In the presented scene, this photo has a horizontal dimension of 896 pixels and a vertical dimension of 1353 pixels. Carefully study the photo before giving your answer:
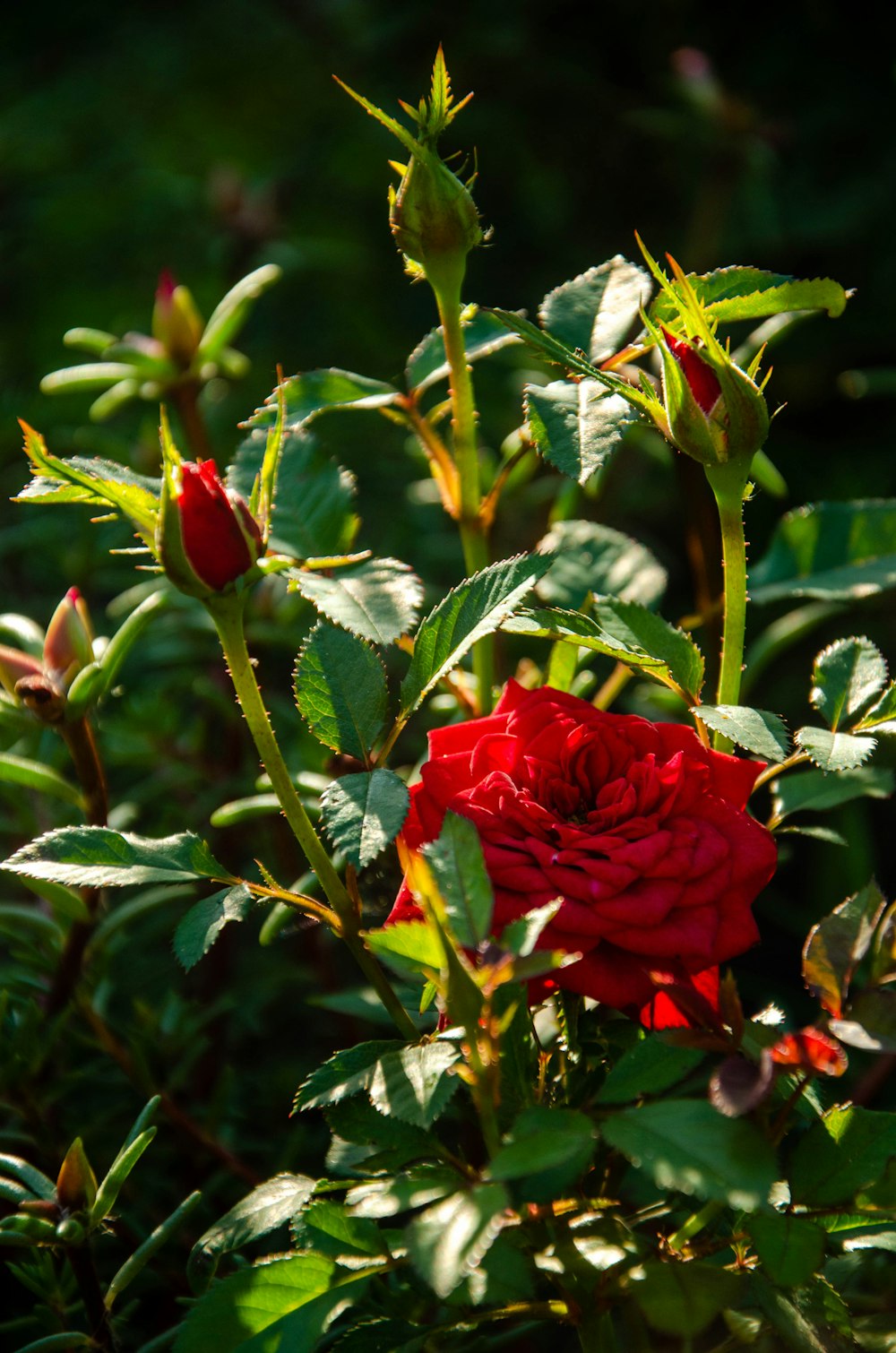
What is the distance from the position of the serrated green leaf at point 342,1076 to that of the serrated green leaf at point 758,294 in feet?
0.96

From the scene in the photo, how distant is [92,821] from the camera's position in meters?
0.58

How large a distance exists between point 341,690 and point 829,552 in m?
0.30

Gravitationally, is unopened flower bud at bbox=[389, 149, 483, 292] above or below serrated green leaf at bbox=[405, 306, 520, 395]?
above

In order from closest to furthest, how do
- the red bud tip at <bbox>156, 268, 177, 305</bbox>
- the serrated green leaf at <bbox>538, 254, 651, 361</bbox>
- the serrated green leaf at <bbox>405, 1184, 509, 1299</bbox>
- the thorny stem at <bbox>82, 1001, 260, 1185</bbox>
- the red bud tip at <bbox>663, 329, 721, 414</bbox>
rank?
the serrated green leaf at <bbox>405, 1184, 509, 1299</bbox> → the red bud tip at <bbox>663, 329, 721, 414</bbox> → the serrated green leaf at <bbox>538, 254, 651, 361</bbox> → the thorny stem at <bbox>82, 1001, 260, 1185</bbox> → the red bud tip at <bbox>156, 268, 177, 305</bbox>

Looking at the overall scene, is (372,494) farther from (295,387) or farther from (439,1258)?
(439,1258)

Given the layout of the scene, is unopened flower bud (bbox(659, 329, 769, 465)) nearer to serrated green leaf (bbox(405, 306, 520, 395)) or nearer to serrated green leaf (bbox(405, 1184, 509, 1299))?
serrated green leaf (bbox(405, 306, 520, 395))

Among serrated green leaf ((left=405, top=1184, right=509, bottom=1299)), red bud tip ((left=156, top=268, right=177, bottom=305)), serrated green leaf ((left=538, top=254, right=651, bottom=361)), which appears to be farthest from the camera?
red bud tip ((left=156, top=268, right=177, bottom=305))

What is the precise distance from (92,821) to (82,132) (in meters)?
1.40

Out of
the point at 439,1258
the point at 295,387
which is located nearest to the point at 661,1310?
the point at 439,1258

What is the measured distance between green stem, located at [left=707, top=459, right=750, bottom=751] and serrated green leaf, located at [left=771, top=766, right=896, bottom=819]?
2.7 inches

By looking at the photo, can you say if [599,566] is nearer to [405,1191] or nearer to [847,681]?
[847,681]

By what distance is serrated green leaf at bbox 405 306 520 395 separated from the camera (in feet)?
1.78

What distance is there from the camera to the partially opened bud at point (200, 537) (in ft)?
1.30

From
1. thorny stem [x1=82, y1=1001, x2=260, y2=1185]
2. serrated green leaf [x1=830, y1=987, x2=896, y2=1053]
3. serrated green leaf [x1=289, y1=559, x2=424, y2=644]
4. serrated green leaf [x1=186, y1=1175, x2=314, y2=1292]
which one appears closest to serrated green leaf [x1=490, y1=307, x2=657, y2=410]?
serrated green leaf [x1=289, y1=559, x2=424, y2=644]
